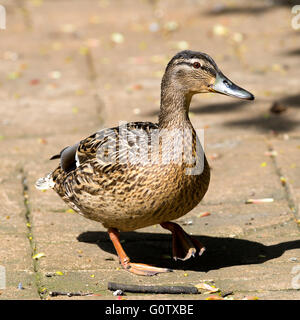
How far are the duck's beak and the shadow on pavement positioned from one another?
3.82 ft

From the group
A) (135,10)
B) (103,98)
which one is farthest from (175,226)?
(135,10)

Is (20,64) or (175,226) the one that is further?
(20,64)

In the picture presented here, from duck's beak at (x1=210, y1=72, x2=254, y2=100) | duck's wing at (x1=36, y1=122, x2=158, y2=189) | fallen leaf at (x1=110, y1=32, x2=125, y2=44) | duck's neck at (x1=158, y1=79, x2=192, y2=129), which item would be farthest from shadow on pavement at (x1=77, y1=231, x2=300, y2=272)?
fallen leaf at (x1=110, y1=32, x2=125, y2=44)

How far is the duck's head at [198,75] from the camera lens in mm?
4855

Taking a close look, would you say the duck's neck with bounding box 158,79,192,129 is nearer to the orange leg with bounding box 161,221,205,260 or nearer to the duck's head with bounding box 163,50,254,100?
the duck's head with bounding box 163,50,254,100

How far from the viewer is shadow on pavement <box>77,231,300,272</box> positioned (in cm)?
514

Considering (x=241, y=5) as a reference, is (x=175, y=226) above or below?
below

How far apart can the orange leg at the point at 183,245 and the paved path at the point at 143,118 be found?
A: 113 millimetres

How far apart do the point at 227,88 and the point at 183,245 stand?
1.11 metres

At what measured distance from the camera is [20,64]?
392 inches

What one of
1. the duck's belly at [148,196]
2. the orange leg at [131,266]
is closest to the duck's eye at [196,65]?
the duck's belly at [148,196]

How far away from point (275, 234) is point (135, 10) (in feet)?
24.3
